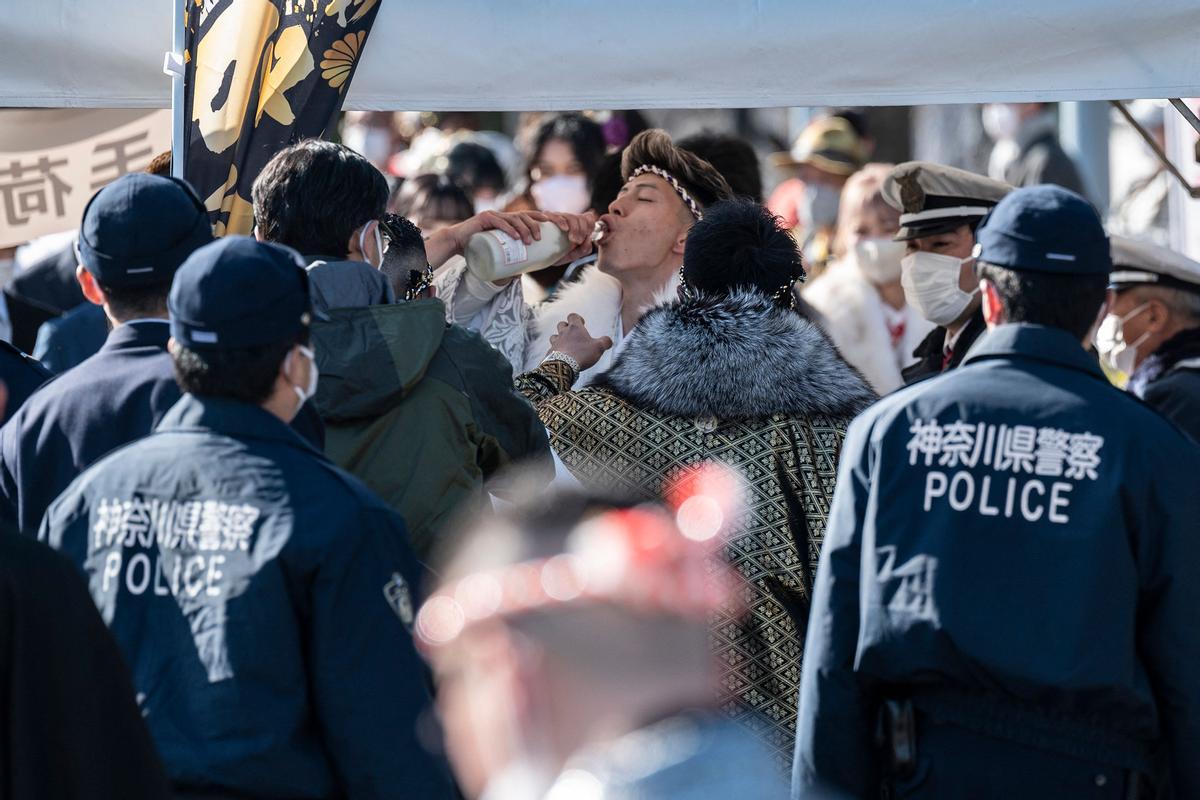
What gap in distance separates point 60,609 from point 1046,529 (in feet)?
5.45

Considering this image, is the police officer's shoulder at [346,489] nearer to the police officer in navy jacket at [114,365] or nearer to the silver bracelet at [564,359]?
the police officer in navy jacket at [114,365]

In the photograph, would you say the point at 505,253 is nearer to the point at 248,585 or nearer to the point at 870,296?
the point at 248,585

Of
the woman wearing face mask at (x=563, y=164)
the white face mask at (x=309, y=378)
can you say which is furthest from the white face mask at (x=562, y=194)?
the white face mask at (x=309, y=378)

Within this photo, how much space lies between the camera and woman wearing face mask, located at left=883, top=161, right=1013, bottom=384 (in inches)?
189

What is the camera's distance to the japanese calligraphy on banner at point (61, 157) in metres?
5.28

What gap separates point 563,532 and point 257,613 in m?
1.31

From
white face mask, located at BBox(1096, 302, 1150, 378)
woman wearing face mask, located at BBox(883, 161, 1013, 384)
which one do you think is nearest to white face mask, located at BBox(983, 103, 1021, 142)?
woman wearing face mask, located at BBox(883, 161, 1013, 384)

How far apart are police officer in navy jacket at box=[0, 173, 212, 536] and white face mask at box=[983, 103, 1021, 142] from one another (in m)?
9.17

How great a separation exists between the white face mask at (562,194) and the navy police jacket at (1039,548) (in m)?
3.90

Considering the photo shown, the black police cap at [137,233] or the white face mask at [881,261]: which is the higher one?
the black police cap at [137,233]

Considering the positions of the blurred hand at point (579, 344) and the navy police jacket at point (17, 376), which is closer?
the navy police jacket at point (17, 376)

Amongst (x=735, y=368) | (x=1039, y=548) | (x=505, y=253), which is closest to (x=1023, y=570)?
(x=1039, y=548)

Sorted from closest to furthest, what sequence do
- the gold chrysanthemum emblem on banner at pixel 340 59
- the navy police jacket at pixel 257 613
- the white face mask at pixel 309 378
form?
the navy police jacket at pixel 257 613 → the white face mask at pixel 309 378 → the gold chrysanthemum emblem on banner at pixel 340 59

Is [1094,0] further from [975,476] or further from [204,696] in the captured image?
[204,696]
